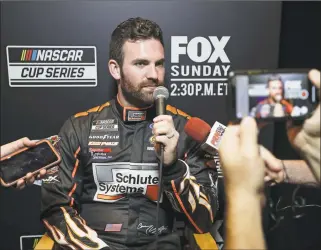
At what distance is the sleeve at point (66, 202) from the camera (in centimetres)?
128

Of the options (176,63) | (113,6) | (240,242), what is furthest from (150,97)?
(240,242)

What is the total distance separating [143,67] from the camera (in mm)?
1399

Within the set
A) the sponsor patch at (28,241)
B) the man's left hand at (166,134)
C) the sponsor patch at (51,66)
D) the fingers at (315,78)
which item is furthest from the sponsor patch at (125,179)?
the fingers at (315,78)

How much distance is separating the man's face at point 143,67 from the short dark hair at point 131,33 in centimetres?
2

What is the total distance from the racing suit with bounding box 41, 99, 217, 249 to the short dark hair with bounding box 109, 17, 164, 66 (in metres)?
0.21

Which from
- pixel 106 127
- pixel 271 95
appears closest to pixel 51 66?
pixel 106 127

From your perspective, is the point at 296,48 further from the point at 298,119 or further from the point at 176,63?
the point at 298,119

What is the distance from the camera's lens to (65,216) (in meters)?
1.33

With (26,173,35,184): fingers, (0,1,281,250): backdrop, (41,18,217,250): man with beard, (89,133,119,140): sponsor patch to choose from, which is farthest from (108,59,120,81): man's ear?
(26,173,35,184): fingers

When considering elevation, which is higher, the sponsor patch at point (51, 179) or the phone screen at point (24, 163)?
the phone screen at point (24, 163)

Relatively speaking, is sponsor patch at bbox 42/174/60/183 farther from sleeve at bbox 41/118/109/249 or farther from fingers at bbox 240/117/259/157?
fingers at bbox 240/117/259/157

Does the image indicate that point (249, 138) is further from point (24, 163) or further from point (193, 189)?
point (24, 163)

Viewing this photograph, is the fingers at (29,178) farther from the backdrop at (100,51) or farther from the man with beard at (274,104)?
the man with beard at (274,104)

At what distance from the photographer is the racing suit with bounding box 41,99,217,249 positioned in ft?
4.44
